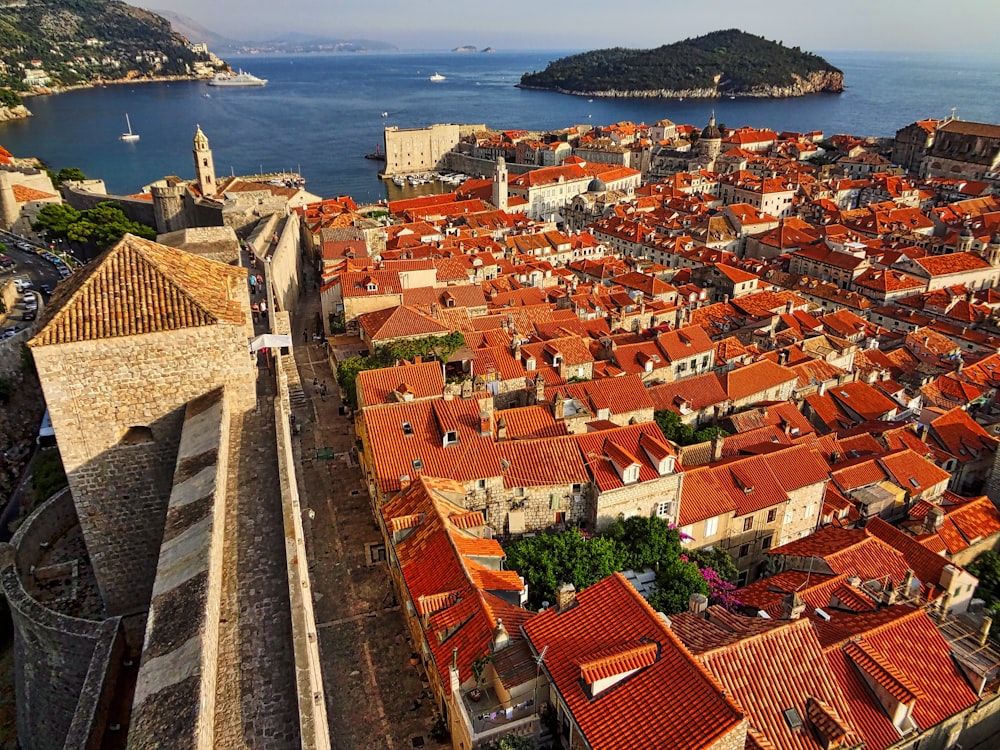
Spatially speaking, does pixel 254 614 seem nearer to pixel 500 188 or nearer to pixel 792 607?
pixel 792 607

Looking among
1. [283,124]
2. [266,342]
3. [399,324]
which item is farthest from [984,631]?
[283,124]

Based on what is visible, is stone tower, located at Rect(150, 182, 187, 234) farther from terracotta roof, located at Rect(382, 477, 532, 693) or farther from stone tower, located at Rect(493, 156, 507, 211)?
stone tower, located at Rect(493, 156, 507, 211)

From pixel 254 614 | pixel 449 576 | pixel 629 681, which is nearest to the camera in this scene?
pixel 254 614

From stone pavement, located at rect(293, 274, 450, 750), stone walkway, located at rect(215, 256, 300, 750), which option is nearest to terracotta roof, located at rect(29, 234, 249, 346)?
stone walkway, located at rect(215, 256, 300, 750)

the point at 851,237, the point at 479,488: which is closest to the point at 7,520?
the point at 479,488

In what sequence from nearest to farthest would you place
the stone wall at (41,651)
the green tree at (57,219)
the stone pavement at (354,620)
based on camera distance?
the stone pavement at (354,620), the stone wall at (41,651), the green tree at (57,219)

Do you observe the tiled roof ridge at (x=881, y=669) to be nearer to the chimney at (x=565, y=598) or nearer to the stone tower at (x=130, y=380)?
the chimney at (x=565, y=598)

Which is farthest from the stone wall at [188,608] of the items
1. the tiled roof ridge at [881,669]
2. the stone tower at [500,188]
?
the stone tower at [500,188]
